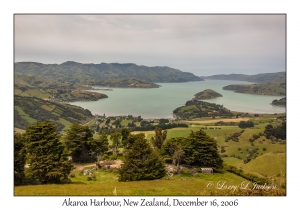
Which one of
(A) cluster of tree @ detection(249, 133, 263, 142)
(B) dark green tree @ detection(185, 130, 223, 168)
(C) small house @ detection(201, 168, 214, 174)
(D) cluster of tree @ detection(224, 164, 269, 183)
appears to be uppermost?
(B) dark green tree @ detection(185, 130, 223, 168)

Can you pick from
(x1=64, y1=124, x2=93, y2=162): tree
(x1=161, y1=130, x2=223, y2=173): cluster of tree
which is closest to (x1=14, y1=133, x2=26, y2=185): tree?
(x1=64, y1=124, x2=93, y2=162): tree

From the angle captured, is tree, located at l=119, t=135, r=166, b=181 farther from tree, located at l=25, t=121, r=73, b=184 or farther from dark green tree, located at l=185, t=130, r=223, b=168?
dark green tree, located at l=185, t=130, r=223, b=168

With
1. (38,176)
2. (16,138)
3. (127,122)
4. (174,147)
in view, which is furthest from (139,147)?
(127,122)

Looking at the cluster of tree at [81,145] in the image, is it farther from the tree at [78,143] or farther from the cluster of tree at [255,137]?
the cluster of tree at [255,137]

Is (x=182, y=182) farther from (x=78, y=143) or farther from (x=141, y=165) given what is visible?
(x=78, y=143)

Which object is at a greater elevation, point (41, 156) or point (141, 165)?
point (41, 156)

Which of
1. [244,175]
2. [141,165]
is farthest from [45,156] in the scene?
[244,175]
